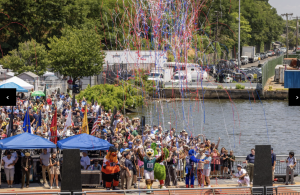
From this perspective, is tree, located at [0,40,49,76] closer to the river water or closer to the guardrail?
the river water

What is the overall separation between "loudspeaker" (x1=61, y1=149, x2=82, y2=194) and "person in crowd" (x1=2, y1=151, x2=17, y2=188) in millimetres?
3811

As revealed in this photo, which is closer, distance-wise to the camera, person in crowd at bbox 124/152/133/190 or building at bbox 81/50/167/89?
person in crowd at bbox 124/152/133/190

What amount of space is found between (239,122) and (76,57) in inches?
673

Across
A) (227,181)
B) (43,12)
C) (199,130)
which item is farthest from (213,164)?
(43,12)

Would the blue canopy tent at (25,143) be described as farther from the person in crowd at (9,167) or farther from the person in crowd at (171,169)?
the person in crowd at (171,169)

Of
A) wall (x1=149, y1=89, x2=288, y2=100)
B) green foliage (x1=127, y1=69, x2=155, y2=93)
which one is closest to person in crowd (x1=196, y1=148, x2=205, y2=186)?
green foliage (x1=127, y1=69, x2=155, y2=93)

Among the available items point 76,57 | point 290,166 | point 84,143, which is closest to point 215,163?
point 290,166

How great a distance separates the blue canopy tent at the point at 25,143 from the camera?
1481 centimetres

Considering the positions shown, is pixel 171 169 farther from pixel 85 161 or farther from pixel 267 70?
pixel 267 70

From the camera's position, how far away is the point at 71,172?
12.1 metres

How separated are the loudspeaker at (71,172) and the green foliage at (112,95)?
960 inches

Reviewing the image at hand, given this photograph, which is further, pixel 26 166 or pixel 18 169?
pixel 18 169

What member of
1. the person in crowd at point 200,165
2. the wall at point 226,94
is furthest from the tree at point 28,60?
the person in crowd at point 200,165

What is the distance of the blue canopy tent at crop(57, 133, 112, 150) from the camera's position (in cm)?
1509
